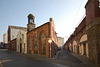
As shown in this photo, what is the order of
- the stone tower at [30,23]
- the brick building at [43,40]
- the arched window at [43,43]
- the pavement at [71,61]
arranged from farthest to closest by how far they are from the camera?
1. the stone tower at [30,23]
2. the arched window at [43,43]
3. the brick building at [43,40]
4. the pavement at [71,61]

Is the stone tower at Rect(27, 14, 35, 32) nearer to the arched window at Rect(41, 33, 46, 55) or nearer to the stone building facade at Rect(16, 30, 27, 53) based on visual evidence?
the stone building facade at Rect(16, 30, 27, 53)

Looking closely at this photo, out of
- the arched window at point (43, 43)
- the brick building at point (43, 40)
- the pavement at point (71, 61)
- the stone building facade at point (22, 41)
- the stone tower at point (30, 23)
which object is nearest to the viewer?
the pavement at point (71, 61)

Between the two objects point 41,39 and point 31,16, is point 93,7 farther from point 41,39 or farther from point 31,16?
point 31,16

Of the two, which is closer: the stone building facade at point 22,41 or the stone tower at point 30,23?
the stone building facade at point 22,41

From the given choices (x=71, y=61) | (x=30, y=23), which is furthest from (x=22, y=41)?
(x=71, y=61)

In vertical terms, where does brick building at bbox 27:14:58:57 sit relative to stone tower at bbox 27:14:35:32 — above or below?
below

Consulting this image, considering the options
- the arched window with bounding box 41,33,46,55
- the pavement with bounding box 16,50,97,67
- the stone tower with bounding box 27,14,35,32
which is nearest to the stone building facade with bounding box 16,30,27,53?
the stone tower with bounding box 27,14,35,32

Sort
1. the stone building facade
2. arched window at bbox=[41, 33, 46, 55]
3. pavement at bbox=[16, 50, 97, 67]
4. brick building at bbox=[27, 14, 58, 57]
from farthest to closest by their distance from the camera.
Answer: the stone building facade, arched window at bbox=[41, 33, 46, 55], brick building at bbox=[27, 14, 58, 57], pavement at bbox=[16, 50, 97, 67]

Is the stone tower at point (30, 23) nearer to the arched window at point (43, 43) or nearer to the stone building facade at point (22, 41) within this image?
the stone building facade at point (22, 41)

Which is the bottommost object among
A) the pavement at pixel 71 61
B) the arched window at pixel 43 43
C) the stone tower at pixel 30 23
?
the pavement at pixel 71 61

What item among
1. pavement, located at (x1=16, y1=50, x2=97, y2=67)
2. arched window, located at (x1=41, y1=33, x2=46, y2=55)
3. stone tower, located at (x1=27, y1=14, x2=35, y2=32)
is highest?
stone tower, located at (x1=27, y1=14, x2=35, y2=32)

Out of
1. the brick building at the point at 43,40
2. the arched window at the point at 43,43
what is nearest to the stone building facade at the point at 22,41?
the brick building at the point at 43,40

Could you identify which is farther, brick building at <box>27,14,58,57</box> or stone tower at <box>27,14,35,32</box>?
stone tower at <box>27,14,35,32</box>

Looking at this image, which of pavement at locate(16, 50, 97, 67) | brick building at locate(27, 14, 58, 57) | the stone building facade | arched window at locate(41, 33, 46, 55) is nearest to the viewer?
pavement at locate(16, 50, 97, 67)
